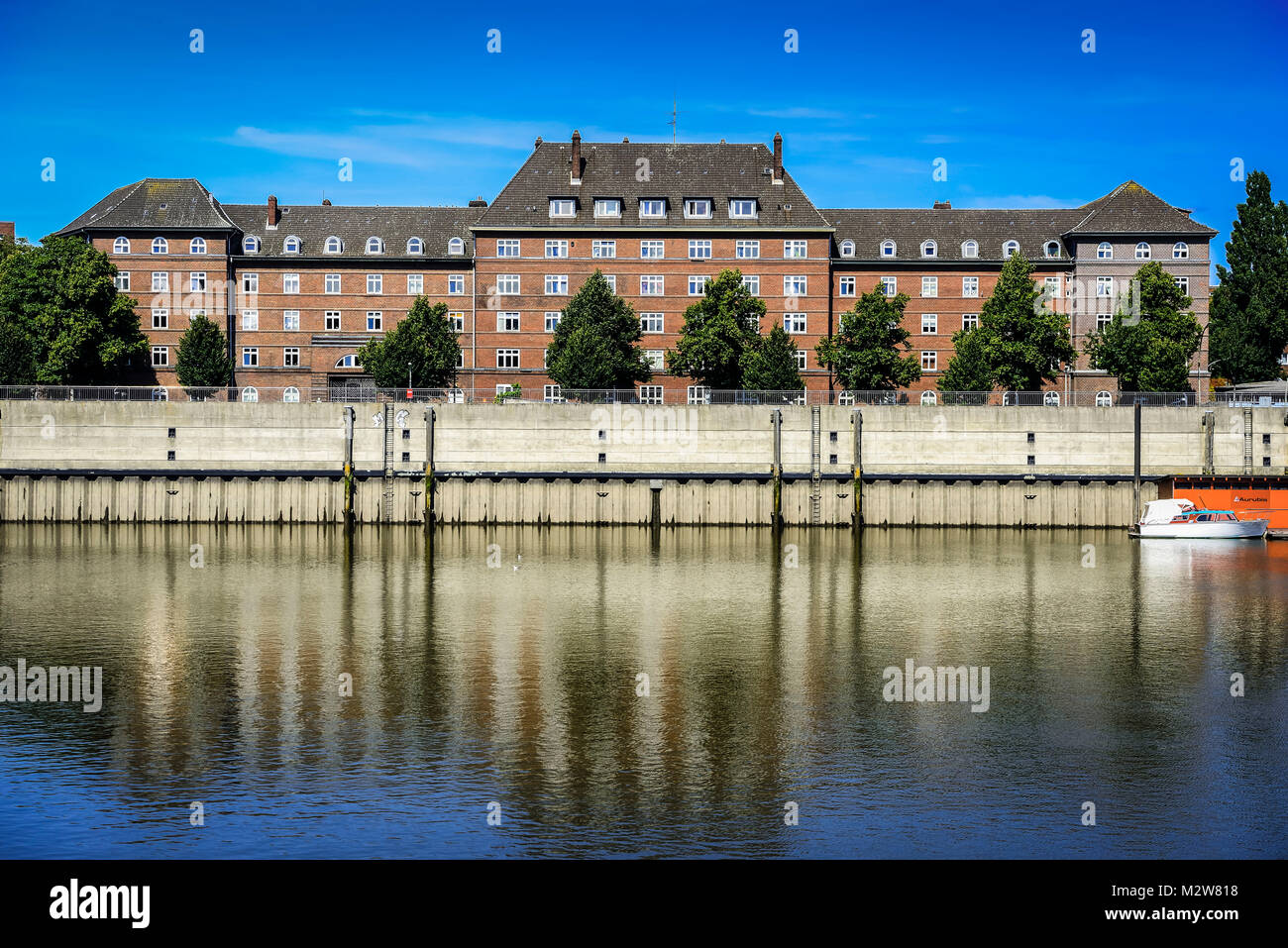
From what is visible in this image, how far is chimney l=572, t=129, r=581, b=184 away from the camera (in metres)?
104

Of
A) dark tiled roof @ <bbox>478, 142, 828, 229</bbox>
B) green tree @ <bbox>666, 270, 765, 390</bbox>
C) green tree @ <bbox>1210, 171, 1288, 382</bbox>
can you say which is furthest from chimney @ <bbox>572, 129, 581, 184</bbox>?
green tree @ <bbox>1210, 171, 1288, 382</bbox>

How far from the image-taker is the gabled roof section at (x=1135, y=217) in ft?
344

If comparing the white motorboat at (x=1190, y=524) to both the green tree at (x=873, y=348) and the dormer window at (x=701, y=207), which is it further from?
the dormer window at (x=701, y=207)

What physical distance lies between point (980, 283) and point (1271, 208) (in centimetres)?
2399

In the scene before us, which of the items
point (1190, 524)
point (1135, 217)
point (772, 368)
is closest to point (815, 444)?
point (772, 368)

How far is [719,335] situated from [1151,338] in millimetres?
31153

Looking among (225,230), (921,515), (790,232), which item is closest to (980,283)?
(790,232)

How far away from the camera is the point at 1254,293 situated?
104812mm

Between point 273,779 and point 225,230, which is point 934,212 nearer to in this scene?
point 225,230

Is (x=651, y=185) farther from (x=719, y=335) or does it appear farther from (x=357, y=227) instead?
(x=357, y=227)

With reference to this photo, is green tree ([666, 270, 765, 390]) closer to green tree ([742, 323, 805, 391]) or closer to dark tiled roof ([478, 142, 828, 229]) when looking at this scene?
green tree ([742, 323, 805, 391])

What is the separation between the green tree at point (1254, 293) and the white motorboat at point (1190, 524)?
29513mm

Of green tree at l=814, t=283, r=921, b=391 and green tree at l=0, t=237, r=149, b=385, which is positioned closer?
green tree at l=814, t=283, r=921, b=391

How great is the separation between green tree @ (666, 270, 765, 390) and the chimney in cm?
1675
